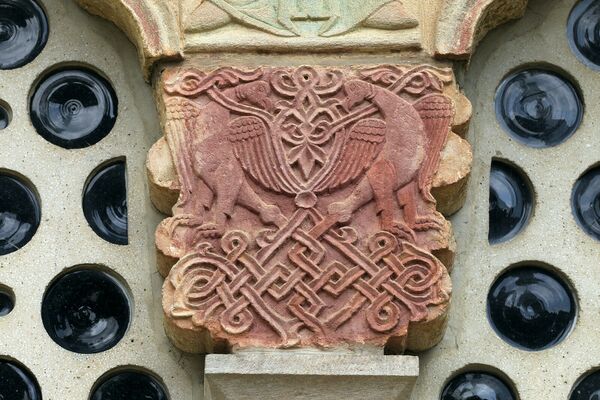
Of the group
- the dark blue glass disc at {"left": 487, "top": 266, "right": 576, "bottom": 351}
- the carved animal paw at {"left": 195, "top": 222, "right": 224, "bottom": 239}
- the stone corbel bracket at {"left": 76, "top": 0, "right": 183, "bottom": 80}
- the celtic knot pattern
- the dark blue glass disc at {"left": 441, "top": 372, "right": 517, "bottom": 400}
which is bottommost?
the dark blue glass disc at {"left": 441, "top": 372, "right": 517, "bottom": 400}

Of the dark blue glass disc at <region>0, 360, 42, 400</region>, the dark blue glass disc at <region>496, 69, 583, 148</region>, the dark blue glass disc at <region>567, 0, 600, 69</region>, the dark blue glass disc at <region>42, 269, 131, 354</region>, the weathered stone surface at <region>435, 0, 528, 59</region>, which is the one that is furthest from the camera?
the dark blue glass disc at <region>567, 0, 600, 69</region>

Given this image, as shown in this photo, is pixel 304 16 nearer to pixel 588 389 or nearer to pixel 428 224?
pixel 428 224

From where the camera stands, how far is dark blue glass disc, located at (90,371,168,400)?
7332 mm

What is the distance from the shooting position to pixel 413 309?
7.11 metres

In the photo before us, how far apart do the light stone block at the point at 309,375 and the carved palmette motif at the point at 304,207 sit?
82 mm

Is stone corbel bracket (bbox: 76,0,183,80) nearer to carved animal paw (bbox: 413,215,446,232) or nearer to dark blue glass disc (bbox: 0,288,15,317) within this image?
dark blue glass disc (bbox: 0,288,15,317)

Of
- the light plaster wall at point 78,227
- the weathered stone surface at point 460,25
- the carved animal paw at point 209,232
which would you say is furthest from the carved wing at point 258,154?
the weathered stone surface at point 460,25

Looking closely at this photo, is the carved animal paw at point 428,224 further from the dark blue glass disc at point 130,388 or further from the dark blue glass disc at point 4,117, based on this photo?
the dark blue glass disc at point 4,117

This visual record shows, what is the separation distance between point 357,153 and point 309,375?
917 mm

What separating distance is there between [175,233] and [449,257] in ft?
3.39

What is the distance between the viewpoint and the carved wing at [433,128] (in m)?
7.33

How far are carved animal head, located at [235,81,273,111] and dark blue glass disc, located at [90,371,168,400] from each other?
1.12 metres

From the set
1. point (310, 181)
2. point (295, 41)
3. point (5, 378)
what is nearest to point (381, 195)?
point (310, 181)

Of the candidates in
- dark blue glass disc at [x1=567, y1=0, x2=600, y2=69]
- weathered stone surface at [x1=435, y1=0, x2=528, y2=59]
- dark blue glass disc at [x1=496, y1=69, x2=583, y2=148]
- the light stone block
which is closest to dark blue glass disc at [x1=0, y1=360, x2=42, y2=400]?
the light stone block
